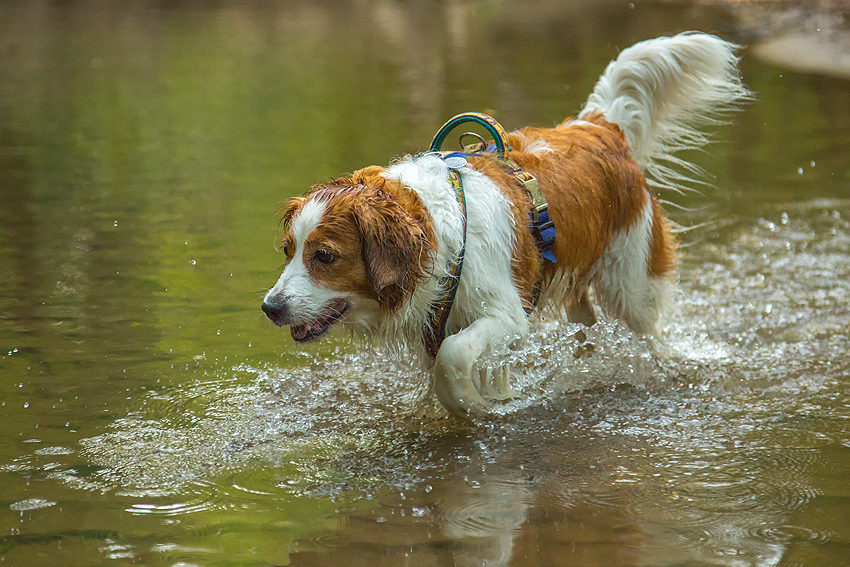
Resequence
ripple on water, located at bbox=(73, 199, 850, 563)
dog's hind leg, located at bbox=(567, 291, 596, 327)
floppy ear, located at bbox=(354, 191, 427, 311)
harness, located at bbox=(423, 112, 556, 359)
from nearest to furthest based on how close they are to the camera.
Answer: ripple on water, located at bbox=(73, 199, 850, 563)
floppy ear, located at bbox=(354, 191, 427, 311)
harness, located at bbox=(423, 112, 556, 359)
dog's hind leg, located at bbox=(567, 291, 596, 327)

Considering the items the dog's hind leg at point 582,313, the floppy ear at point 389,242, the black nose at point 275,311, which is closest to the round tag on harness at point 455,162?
the floppy ear at point 389,242

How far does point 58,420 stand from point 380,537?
70.8 inches

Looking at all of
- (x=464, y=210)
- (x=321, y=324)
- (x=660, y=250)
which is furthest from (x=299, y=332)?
(x=660, y=250)

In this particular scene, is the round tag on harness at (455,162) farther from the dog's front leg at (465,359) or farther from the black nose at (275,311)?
the black nose at (275,311)

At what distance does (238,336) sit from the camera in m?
5.62

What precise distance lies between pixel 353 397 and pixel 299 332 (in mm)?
943

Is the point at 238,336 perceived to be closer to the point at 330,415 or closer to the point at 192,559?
the point at 330,415

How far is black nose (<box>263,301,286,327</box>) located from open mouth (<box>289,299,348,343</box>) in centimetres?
8

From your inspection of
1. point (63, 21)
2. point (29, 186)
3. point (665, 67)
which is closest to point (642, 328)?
point (665, 67)

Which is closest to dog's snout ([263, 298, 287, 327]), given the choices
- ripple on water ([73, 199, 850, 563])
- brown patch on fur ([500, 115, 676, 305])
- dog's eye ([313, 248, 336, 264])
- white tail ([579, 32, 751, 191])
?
dog's eye ([313, 248, 336, 264])

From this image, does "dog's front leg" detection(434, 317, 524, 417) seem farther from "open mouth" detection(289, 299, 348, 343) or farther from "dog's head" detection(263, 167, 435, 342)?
"open mouth" detection(289, 299, 348, 343)

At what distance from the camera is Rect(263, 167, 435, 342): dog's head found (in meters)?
3.92

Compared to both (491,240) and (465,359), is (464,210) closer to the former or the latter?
(491,240)

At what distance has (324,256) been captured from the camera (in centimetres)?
395
